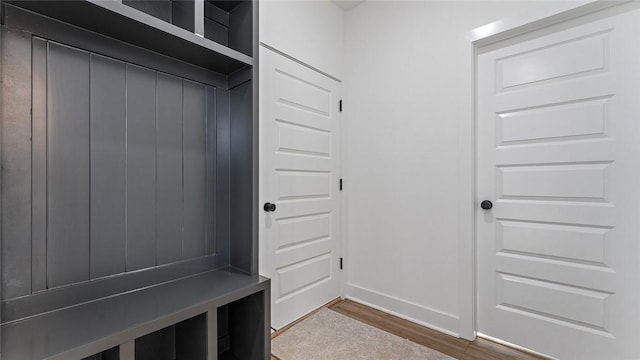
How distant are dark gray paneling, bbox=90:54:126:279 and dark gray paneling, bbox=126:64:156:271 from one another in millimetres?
28

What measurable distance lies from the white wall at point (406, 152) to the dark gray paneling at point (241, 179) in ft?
4.36

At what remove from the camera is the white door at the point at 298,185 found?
2.05 meters

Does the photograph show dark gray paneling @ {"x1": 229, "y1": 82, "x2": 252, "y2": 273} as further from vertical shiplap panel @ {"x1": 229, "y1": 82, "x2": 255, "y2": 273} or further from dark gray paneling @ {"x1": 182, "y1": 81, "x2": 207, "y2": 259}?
dark gray paneling @ {"x1": 182, "y1": 81, "x2": 207, "y2": 259}

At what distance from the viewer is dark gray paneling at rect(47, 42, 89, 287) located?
1100mm

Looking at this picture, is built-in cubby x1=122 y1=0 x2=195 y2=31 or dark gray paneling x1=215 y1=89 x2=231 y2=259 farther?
dark gray paneling x1=215 y1=89 x2=231 y2=259

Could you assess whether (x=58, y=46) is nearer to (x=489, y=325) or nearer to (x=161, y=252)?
(x=161, y=252)

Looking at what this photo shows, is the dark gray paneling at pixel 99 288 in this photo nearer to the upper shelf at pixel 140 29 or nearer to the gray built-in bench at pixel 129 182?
the gray built-in bench at pixel 129 182

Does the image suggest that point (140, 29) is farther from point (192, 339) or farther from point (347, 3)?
point (347, 3)

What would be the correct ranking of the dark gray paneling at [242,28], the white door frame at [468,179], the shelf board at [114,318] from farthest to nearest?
the white door frame at [468,179] < the dark gray paneling at [242,28] < the shelf board at [114,318]

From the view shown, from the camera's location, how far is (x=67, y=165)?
114 centimetres

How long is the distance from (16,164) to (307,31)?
199 cm

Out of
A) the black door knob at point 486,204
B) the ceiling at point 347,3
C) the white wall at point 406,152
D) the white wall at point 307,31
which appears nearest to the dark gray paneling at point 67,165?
the white wall at point 307,31

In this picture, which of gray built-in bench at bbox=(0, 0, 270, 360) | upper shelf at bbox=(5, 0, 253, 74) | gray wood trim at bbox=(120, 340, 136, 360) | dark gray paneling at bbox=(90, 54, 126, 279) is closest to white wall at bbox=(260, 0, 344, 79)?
gray built-in bench at bbox=(0, 0, 270, 360)

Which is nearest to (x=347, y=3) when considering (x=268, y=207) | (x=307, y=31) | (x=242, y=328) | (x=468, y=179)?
(x=307, y=31)
